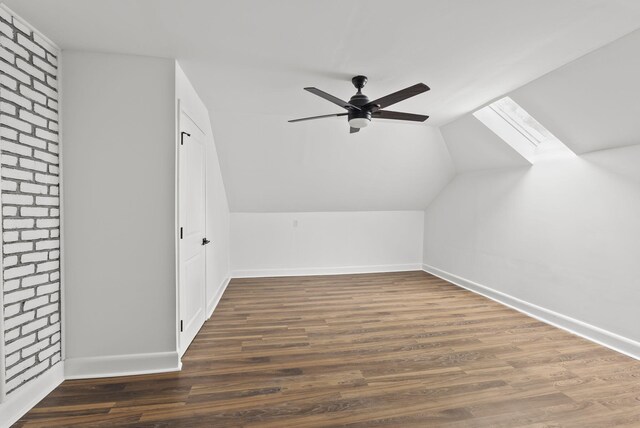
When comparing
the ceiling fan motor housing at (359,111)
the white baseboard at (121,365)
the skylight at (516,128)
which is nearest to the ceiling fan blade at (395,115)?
the ceiling fan motor housing at (359,111)

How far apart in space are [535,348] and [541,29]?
2.65m

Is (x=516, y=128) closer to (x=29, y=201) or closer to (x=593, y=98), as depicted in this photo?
(x=593, y=98)

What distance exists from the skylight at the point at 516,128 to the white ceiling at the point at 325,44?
441 millimetres

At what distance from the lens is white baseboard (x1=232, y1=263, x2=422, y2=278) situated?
5100 mm

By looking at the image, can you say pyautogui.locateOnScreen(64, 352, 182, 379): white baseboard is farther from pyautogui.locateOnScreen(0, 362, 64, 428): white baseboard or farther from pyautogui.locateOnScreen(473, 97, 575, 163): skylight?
pyautogui.locateOnScreen(473, 97, 575, 163): skylight

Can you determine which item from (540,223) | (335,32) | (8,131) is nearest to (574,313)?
(540,223)

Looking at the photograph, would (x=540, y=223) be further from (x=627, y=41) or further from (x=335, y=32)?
(x=335, y=32)

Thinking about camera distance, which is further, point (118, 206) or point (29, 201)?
point (118, 206)

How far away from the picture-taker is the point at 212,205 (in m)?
3.54

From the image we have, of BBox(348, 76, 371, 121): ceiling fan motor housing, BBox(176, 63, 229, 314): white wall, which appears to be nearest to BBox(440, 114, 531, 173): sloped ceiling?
BBox(348, 76, 371, 121): ceiling fan motor housing

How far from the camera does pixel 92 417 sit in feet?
5.80

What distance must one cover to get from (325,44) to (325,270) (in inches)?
158

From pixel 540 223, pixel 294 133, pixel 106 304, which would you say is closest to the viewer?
pixel 106 304

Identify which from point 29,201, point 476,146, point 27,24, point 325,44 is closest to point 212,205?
point 29,201
